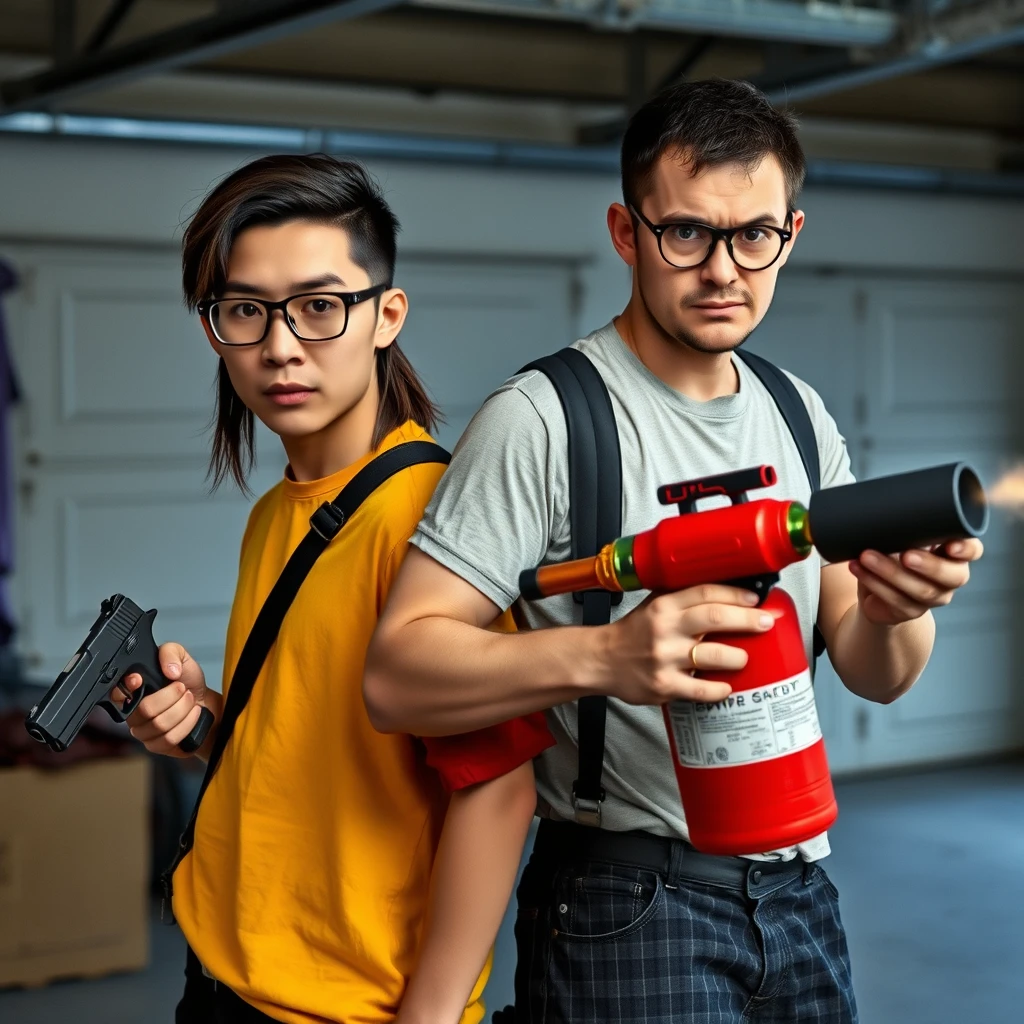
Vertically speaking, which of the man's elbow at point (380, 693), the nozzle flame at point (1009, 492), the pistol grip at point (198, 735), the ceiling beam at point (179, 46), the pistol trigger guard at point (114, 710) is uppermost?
the ceiling beam at point (179, 46)

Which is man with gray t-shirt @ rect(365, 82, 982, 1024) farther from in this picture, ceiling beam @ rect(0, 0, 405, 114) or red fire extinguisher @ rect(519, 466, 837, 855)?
ceiling beam @ rect(0, 0, 405, 114)

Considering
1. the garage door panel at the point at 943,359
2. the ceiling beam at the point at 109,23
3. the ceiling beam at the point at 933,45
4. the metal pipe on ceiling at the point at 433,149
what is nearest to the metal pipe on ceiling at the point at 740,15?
the ceiling beam at the point at 933,45

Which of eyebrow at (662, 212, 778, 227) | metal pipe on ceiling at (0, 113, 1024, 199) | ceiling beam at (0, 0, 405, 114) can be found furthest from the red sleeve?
metal pipe on ceiling at (0, 113, 1024, 199)

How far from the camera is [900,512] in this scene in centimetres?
102

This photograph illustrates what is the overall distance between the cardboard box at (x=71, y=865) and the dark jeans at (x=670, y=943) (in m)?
2.81

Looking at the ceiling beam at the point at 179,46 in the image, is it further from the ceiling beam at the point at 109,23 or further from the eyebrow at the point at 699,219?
the eyebrow at the point at 699,219

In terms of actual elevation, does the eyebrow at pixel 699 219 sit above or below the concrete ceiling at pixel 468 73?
below

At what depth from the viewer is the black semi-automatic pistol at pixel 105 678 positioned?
134 cm

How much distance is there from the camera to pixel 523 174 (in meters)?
6.06

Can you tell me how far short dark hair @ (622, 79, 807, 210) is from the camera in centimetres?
126

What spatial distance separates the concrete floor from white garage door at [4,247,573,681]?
4.66 feet

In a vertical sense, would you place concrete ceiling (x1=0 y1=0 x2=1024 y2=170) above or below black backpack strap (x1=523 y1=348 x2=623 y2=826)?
above

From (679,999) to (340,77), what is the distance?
16.5 feet

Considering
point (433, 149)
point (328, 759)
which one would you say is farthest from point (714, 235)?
point (433, 149)
